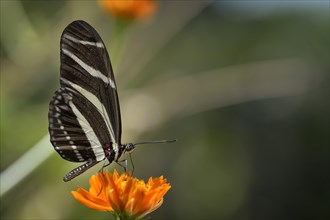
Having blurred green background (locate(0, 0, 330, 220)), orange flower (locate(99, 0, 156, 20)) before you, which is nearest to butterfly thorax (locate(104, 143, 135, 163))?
blurred green background (locate(0, 0, 330, 220))

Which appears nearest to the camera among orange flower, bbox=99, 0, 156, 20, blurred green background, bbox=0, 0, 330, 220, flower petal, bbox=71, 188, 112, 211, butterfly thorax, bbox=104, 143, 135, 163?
flower petal, bbox=71, 188, 112, 211

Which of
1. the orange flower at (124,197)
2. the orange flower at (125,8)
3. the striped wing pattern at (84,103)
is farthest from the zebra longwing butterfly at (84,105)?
the orange flower at (125,8)

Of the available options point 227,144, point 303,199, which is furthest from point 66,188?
point 303,199

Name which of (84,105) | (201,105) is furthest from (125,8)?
(84,105)

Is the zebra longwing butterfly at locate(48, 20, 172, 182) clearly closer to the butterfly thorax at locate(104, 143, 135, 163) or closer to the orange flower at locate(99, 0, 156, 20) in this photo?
the butterfly thorax at locate(104, 143, 135, 163)

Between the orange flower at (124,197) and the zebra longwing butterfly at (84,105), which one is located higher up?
the zebra longwing butterfly at (84,105)

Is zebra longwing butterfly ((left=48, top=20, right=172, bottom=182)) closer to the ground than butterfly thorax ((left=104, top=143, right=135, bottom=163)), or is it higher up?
higher up

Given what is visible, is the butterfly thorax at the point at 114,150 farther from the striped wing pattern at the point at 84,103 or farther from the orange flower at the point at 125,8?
the orange flower at the point at 125,8
